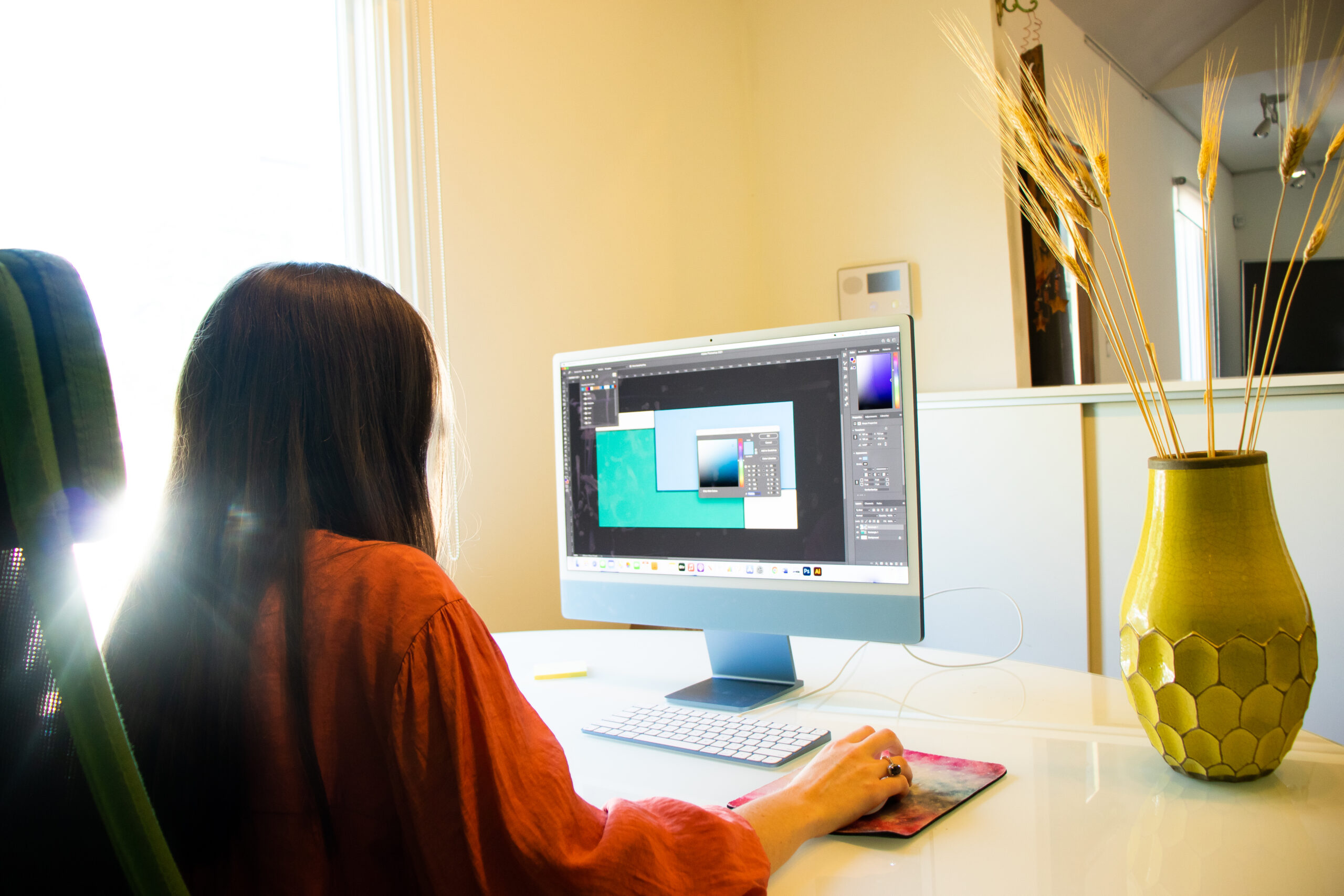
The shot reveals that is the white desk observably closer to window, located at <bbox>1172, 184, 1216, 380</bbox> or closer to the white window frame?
the white window frame

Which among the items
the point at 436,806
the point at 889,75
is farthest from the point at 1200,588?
the point at 889,75

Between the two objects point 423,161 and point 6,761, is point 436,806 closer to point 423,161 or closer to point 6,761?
point 6,761

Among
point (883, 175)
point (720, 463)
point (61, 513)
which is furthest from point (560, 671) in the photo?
point (883, 175)

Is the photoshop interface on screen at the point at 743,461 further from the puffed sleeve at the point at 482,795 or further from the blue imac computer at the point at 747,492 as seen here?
the puffed sleeve at the point at 482,795

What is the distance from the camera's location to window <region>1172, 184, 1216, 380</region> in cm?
408

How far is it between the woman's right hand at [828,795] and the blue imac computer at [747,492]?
25cm

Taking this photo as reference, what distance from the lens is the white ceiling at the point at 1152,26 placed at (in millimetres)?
3156

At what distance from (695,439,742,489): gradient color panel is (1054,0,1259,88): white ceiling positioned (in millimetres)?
2594

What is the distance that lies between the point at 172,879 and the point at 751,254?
3.01 m

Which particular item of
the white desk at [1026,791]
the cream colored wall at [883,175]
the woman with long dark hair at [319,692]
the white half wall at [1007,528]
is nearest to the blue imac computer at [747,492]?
the white desk at [1026,791]

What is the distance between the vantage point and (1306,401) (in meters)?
1.74

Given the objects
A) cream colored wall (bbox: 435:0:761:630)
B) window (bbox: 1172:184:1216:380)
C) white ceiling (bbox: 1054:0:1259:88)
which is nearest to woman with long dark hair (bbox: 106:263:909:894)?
cream colored wall (bbox: 435:0:761:630)

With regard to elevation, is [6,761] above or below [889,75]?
below

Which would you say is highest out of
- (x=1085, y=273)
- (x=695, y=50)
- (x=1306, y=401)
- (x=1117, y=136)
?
(x=695, y=50)
